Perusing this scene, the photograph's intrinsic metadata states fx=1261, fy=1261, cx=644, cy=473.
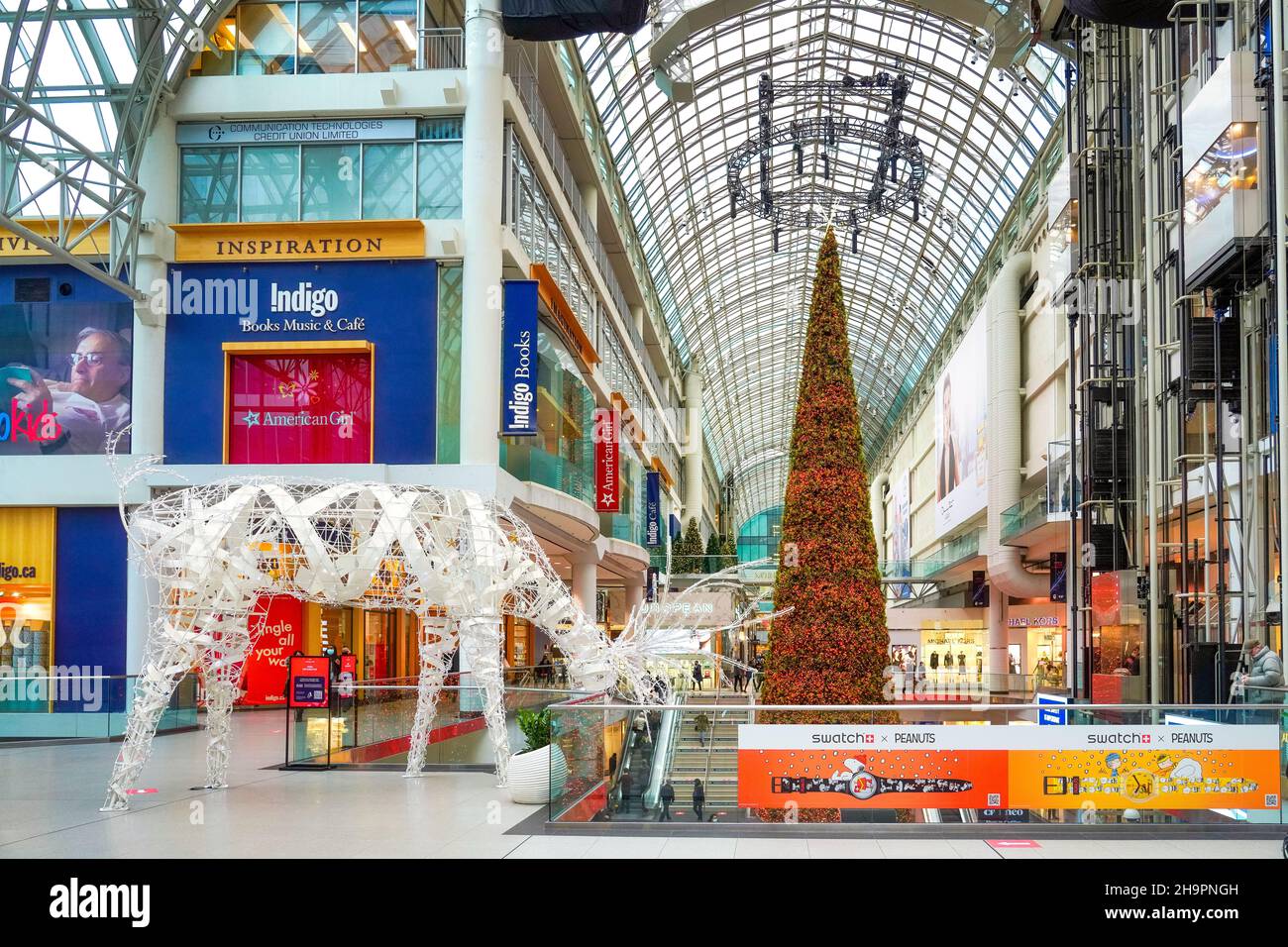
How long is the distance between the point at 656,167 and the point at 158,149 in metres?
25.3

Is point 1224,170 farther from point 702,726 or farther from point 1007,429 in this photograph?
point 1007,429

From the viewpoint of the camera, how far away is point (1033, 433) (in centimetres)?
3666

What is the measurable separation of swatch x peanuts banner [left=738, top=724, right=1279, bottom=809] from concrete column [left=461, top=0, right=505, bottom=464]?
12.2m

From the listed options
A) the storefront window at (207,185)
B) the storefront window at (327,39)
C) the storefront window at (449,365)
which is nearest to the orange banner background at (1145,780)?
the storefront window at (449,365)

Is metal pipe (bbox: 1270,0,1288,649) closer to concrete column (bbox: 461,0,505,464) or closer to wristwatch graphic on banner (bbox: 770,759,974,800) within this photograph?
wristwatch graphic on banner (bbox: 770,759,974,800)

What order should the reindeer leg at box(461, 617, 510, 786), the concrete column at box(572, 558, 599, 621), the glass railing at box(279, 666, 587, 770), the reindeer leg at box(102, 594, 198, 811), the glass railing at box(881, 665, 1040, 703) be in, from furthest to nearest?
1. the concrete column at box(572, 558, 599, 621)
2. the glass railing at box(881, 665, 1040, 703)
3. the glass railing at box(279, 666, 587, 770)
4. the reindeer leg at box(461, 617, 510, 786)
5. the reindeer leg at box(102, 594, 198, 811)

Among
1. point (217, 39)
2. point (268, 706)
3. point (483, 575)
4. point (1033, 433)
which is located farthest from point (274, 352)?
point (1033, 433)

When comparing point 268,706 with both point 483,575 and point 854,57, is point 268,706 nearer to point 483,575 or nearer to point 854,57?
point 483,575

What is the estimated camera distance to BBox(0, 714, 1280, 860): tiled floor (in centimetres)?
980

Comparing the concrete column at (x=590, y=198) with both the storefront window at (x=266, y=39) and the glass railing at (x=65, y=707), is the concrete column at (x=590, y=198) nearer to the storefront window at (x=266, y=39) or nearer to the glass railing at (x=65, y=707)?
the storefront window at (x=266, y=39)

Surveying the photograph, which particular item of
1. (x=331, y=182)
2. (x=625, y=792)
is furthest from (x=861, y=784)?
(x=331, y=182)

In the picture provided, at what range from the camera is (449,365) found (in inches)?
880

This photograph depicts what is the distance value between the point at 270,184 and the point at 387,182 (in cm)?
223

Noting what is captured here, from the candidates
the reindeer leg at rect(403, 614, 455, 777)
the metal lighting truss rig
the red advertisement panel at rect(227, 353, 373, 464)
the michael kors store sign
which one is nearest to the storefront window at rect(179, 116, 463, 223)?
the michael kors store sign
